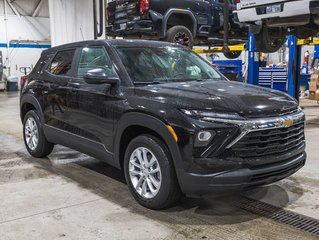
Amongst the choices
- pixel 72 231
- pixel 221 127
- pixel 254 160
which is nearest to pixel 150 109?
pixel 221 127

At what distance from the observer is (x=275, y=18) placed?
7055 mm

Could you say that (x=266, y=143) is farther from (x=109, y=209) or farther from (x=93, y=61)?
(x=93, y=61)

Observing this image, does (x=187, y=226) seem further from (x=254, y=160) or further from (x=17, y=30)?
(x=17, y=30)

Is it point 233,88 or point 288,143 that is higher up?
point 233,88

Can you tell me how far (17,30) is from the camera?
22047mm

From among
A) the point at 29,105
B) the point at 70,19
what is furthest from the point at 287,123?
the point at 70,19

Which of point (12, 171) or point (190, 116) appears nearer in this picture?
point (190, 116)

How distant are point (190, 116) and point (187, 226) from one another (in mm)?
958

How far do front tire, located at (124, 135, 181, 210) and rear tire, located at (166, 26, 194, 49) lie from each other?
218 inches

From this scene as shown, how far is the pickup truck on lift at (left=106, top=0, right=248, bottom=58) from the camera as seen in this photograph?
28.9ft

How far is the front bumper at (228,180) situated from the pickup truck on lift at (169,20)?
232 inches

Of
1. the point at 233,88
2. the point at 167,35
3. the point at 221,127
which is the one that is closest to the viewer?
the point at 221,127

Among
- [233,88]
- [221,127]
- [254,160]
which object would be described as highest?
[233,88]

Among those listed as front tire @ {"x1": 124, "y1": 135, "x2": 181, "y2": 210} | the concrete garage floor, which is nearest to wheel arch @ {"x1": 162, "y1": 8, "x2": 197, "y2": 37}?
the concrete garage floor
